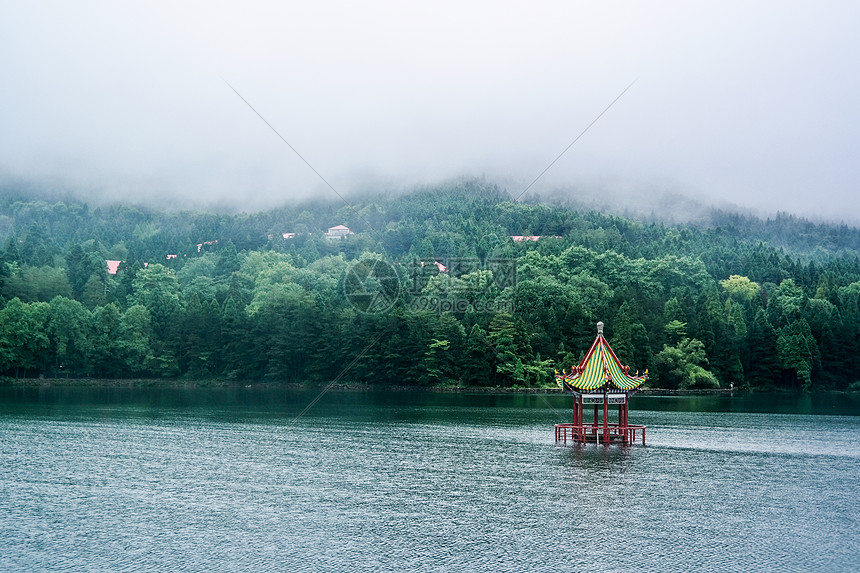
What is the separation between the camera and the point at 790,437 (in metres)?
65.5

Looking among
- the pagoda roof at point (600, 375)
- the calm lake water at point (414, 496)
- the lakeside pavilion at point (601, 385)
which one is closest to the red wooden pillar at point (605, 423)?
the lakeside pavilion at point (601, 385)

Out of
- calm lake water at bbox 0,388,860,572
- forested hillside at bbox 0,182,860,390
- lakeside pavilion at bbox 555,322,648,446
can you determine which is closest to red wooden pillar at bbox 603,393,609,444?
lakeside pavilion at bbox 555,322,648,446

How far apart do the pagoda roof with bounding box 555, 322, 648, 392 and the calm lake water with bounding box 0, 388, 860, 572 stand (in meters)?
4.12

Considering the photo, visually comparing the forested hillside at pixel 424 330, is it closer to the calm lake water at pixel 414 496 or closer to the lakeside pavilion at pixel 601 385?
the calm lake water at pixel 414 496

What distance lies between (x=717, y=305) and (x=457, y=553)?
106 meters

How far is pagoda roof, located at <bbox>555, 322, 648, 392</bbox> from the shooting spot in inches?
2201

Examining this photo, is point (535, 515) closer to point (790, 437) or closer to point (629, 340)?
point (790, 437)

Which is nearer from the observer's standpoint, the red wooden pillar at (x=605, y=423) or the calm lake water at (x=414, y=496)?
the calm lake water at (x=414, y=496)

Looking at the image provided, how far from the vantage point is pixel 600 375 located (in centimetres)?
5650

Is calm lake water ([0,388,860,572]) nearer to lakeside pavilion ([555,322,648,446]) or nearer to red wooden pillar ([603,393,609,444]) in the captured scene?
red wooden pillar ([603,393,609,444])

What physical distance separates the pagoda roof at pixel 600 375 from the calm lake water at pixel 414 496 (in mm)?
4120

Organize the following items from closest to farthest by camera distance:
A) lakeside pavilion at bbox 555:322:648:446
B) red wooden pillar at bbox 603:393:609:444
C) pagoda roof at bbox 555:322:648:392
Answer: pagoda roof at bbox 555:322:648:392 < lakeside pavilion at bbox 555:322:648:446 < red wooden pillar at bbox 603:393:609:444

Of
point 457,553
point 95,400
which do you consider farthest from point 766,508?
point 95,400

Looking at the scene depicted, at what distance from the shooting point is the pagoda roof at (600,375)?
55906 mm
